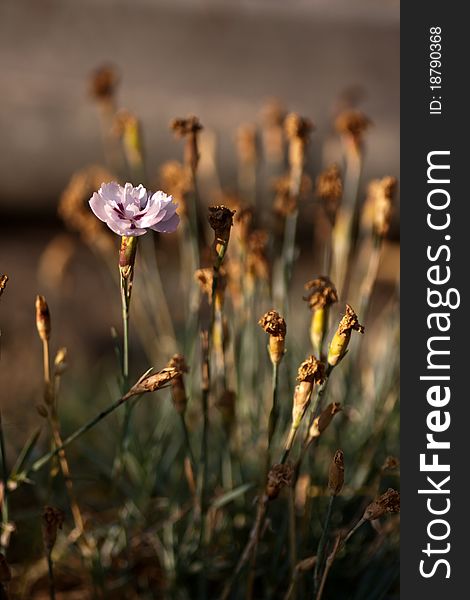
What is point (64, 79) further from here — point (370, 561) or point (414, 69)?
point (370, 561)

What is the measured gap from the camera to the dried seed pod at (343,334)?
0.77m

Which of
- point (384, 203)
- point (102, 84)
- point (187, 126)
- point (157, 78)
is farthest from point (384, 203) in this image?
point (157, 78)

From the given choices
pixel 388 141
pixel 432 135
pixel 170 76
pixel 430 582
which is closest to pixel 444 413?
pixel 430 582

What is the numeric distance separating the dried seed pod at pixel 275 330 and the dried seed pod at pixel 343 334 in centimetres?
5

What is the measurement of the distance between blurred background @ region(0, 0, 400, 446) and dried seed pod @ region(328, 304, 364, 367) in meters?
1.43

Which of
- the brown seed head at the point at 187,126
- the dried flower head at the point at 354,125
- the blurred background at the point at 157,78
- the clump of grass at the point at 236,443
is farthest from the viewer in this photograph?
the blurred background at the point at 157,78

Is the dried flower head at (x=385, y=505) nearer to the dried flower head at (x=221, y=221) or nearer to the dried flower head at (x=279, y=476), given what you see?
the dried flower head at (x=279, y=476)

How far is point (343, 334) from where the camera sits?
78 centimetres

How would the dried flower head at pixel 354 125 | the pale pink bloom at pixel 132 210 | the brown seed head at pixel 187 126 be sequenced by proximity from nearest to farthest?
the pale pink bloom at pixel 132 210, the brown seed head at pixel 187 126, the dried flower head at pixel 354 125

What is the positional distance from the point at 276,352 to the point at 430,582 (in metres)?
0.30

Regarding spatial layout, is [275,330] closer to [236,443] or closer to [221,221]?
[221,221]

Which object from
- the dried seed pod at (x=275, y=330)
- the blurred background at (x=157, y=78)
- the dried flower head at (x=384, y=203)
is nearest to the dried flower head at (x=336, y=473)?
the dried seed pod at (x=275, y=330)

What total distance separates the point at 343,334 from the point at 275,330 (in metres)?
0.06

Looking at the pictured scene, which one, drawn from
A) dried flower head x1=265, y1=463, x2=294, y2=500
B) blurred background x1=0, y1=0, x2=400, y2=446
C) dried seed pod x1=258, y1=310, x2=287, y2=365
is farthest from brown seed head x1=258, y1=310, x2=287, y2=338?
blurred background x1=0, y1=0, x2=400, y2=446
